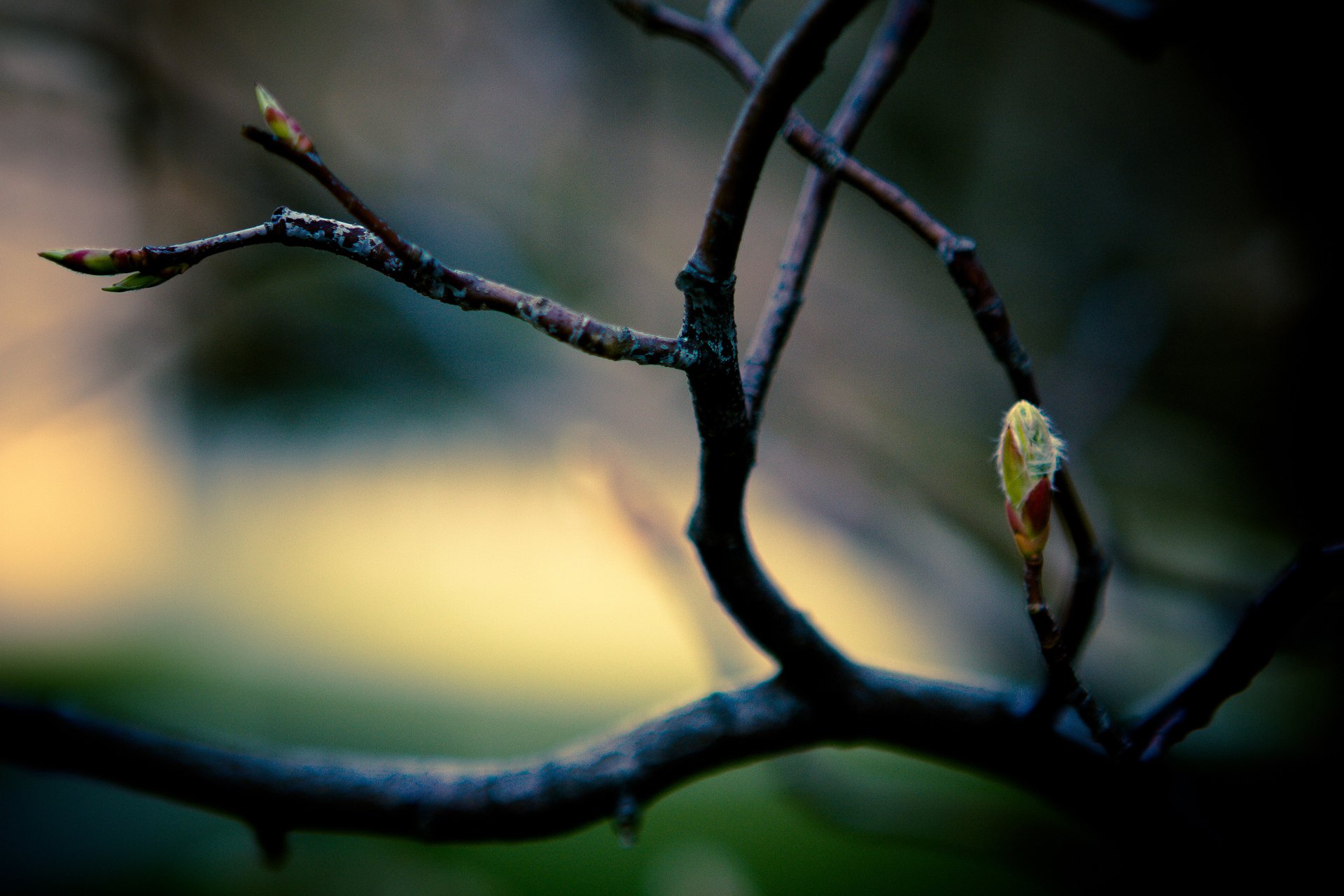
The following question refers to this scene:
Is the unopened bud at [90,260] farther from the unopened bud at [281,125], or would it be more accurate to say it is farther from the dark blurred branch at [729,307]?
the dark blurred branch at [729,307]

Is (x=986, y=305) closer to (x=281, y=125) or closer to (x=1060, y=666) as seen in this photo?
(x=1060, y=666)

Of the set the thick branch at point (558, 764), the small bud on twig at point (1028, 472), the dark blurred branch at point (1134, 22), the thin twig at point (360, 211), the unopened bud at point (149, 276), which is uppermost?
the dark blurred branch at point (1134, 22)

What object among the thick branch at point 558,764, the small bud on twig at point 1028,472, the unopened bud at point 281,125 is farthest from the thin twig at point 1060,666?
the unopened bud at point 281,125

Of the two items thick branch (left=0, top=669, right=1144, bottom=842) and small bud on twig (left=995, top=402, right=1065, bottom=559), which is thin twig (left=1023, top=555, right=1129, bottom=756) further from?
thick branch (left=0, top=669, right=1144, bottom=842)

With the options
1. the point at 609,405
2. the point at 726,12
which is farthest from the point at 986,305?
the point at 609,405

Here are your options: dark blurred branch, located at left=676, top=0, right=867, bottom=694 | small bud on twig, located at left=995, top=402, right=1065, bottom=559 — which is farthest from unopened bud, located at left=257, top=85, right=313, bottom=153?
small bud on twig, located at left=995, top=402, right=1065, bottom=559

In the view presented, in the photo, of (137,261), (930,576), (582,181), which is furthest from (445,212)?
(137,261)

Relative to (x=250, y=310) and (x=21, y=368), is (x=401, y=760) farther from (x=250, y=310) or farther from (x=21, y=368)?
(x=250, y=310)
